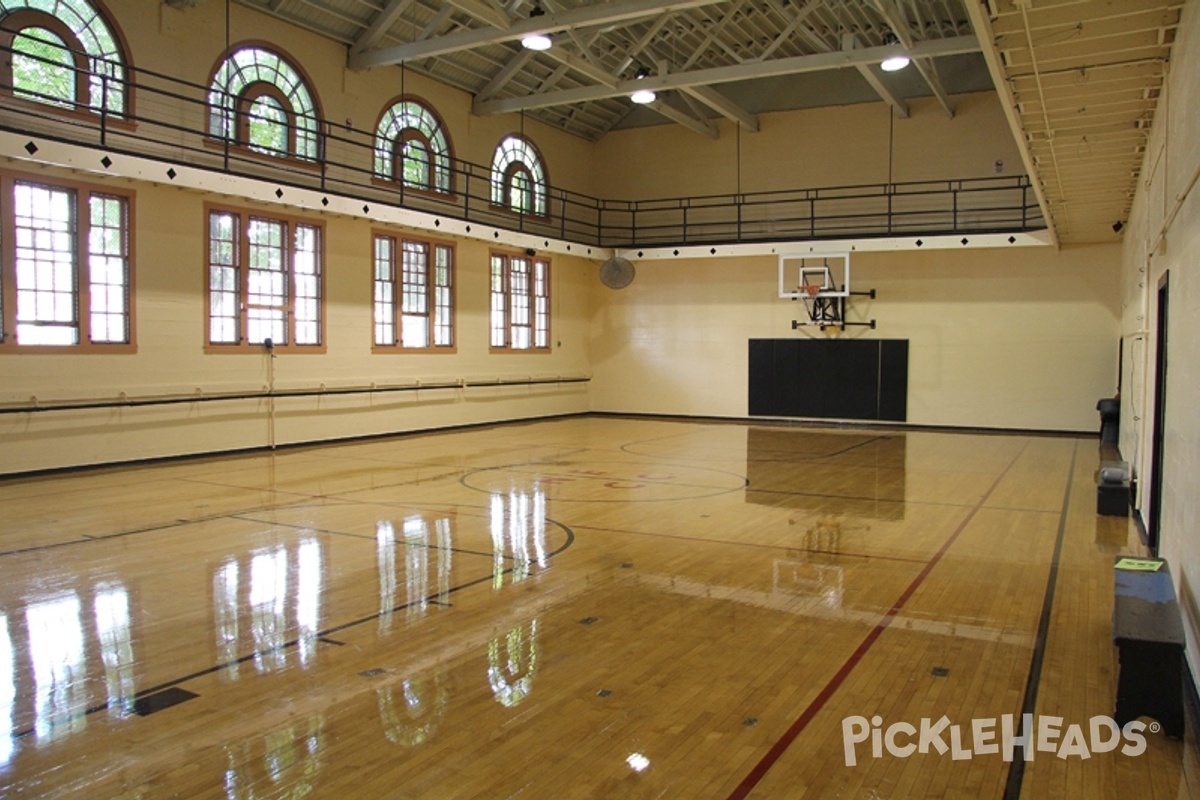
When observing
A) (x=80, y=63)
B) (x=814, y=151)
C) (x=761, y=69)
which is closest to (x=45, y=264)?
(x=80, y=63)

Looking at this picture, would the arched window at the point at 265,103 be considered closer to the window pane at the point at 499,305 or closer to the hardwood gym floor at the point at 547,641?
the window pane at the point at 499,305

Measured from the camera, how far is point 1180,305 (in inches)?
199

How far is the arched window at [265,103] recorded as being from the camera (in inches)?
479

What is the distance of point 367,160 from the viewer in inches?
572

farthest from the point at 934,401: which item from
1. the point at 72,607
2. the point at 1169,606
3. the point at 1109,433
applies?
the point at 72,607

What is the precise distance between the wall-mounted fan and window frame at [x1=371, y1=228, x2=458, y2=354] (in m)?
3.90

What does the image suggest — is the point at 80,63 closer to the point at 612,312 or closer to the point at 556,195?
the point at 556,195

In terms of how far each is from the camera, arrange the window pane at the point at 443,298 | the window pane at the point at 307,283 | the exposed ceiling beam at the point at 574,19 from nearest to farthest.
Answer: the exposed ceiling beam at the point at 574,19, the window pane at the point at 307,283, the window pane at the point at 443,298

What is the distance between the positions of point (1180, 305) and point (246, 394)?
10.7m

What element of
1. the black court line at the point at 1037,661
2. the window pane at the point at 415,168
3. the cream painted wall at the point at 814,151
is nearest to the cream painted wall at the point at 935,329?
the cream painted wall at the point at 814,151

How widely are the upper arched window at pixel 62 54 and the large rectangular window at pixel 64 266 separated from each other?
1.07 m

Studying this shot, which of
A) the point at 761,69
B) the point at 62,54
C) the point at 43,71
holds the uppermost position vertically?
the point at 761,69

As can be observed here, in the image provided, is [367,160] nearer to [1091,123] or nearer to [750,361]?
[750,361]

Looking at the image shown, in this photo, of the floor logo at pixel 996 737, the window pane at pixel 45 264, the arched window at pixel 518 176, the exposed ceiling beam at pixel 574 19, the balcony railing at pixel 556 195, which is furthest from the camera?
the arched window at pixel 518 176
